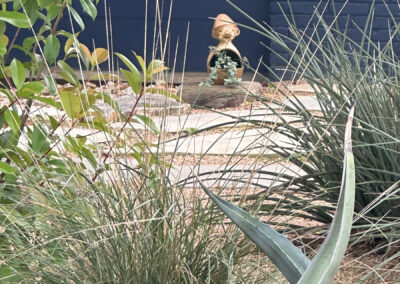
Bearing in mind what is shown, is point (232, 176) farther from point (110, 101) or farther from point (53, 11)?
point (53, 11)

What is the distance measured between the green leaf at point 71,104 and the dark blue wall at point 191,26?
26.4 ft

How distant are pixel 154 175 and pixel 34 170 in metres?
0.40

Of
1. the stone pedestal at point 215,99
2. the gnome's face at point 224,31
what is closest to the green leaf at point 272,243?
the stone pedestal at point 215,99

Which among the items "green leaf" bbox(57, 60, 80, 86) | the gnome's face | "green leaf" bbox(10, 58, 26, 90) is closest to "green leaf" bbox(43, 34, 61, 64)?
"green leaf" bbox(57, 60, 80, 86)

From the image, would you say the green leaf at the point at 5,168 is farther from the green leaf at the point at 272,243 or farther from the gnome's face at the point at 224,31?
the gnome's face at the point at 224,31

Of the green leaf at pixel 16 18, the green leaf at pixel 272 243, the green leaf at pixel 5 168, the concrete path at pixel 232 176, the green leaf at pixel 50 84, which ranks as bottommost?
the concrete path at pixel 232 176

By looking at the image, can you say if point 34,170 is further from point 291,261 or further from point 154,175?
point 291,261

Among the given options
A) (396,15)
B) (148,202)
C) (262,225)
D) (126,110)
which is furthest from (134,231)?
(396,15)

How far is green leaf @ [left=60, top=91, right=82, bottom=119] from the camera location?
258 centimetres

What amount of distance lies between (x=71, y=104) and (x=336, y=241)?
61.2 inches

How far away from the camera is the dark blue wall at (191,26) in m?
10.7

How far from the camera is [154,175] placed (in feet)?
8.23

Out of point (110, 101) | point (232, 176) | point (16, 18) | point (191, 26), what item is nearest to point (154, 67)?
point (110, 101)

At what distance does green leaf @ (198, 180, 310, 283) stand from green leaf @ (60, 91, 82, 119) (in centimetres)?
101
